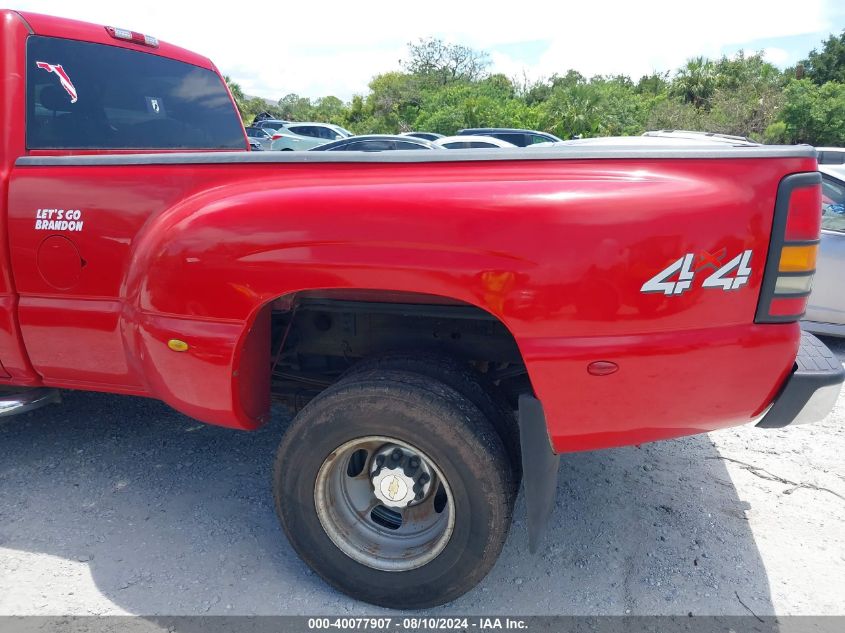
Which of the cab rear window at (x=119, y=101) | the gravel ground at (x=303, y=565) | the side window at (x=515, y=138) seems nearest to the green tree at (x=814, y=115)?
the side window at (x=515, y=138)

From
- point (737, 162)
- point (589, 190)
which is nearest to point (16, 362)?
point (589, 190)

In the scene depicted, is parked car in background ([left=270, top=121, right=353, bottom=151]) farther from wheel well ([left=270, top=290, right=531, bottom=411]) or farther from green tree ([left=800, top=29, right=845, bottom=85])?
green tree ([left=800, top=29, right=845, bottom=85])

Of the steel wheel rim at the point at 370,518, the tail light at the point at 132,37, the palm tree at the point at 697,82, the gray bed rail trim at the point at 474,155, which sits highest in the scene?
the palm tree at the point at 697,82

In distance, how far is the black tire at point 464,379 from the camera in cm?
227

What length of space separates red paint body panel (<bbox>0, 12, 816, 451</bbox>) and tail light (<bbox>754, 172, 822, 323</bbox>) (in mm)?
36

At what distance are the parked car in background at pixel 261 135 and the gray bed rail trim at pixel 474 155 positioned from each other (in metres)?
20.3

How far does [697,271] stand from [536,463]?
0.82 m

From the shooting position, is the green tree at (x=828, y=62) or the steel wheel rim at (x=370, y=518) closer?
the steel wheel rim at (x=370, y=518)

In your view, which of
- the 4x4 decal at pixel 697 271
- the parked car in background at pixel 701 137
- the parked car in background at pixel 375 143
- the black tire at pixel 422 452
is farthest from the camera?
the parked car in background at pixel 375 143

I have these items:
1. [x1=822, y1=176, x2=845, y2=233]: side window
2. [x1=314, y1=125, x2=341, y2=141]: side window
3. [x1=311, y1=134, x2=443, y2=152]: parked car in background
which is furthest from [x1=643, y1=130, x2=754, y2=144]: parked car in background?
[x1=314, y1=125, x2=341, y2=141]: side window

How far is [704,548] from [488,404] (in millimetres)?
1267

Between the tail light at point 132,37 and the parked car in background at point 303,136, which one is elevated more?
the tail light at point 132,37

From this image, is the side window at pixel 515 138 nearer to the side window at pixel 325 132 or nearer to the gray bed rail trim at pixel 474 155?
the side window at pixel 325 132

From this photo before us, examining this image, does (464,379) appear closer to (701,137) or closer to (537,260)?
(537,260)
